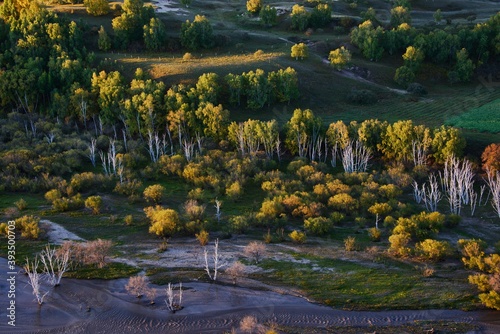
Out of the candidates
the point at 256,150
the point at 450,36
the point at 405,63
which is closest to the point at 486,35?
the point at 450,36

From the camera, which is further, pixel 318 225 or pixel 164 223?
pixel 318 225

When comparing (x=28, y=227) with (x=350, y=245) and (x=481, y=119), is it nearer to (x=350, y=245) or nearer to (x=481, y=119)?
(x=350, y=245)

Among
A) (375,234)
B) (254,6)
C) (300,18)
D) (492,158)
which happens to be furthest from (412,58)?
(375,234)

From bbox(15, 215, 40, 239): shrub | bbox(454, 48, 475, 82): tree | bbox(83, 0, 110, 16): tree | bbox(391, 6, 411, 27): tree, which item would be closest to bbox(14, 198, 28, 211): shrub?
bbox(15, 215, 40, 239): shrub

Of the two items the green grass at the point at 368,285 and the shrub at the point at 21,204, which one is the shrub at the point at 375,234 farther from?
the shrub at the point at 21,204

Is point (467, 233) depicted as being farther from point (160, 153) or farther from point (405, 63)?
point (405, 63)

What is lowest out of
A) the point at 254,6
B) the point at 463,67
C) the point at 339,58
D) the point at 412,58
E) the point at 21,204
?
the point at 21,204

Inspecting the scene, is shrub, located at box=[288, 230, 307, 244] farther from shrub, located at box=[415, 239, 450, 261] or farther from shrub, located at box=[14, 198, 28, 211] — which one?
shrub, located at box=[14, 198, 28, 211]
